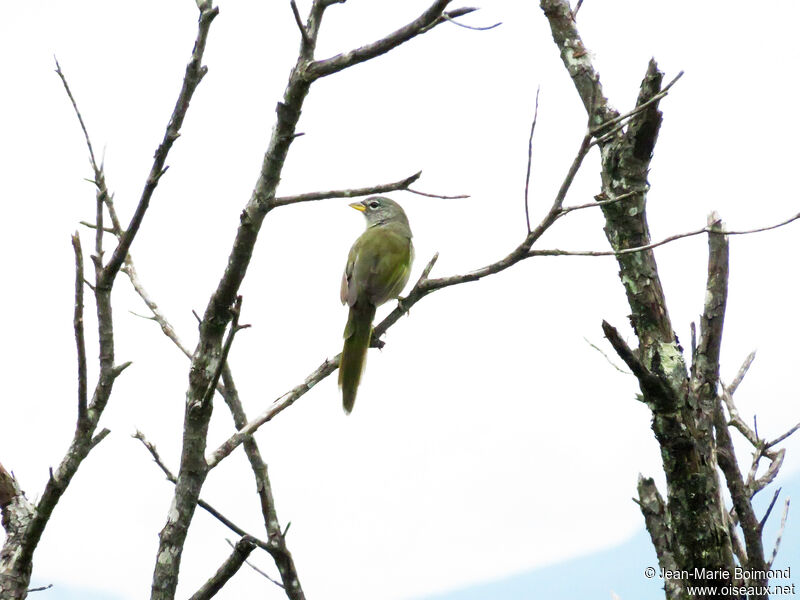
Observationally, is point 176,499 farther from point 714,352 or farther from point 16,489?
point 714,352

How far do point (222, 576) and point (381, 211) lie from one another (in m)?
4.75

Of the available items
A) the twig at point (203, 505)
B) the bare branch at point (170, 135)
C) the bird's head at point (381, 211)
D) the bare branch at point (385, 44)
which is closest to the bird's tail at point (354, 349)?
the twig at point (203, 505)

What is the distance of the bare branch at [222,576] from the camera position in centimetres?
362

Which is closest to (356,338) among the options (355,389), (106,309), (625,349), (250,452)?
(355,389)

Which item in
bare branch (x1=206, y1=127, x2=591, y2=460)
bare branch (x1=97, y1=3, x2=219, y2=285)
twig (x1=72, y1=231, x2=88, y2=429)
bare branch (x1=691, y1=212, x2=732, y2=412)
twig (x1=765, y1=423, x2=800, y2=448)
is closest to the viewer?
twig (x1=72, y1=231, x2=88, y2=429)

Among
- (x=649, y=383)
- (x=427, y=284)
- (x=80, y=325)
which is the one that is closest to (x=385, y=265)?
(x=427, y=284)

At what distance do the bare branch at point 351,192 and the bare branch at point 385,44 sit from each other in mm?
456

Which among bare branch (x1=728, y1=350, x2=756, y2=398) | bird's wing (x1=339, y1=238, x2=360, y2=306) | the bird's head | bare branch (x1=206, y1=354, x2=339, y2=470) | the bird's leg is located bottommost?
bare branch (x1=206, y1=354, x2=339, y2=470)

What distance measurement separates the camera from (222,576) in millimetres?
3635

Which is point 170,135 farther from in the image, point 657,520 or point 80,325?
point 657,520

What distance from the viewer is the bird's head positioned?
25.5 feet

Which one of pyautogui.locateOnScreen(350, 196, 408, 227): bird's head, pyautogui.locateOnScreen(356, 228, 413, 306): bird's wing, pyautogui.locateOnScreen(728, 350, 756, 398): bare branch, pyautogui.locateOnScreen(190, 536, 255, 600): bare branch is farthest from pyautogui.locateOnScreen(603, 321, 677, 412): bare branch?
pyautogui.locateOnScreen(350, 196, 408, 227): bird's head

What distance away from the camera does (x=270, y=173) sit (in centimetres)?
343

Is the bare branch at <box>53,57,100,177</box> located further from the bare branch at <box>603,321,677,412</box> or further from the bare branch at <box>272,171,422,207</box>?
the bare branch at <box>603,321,677,412</box>
